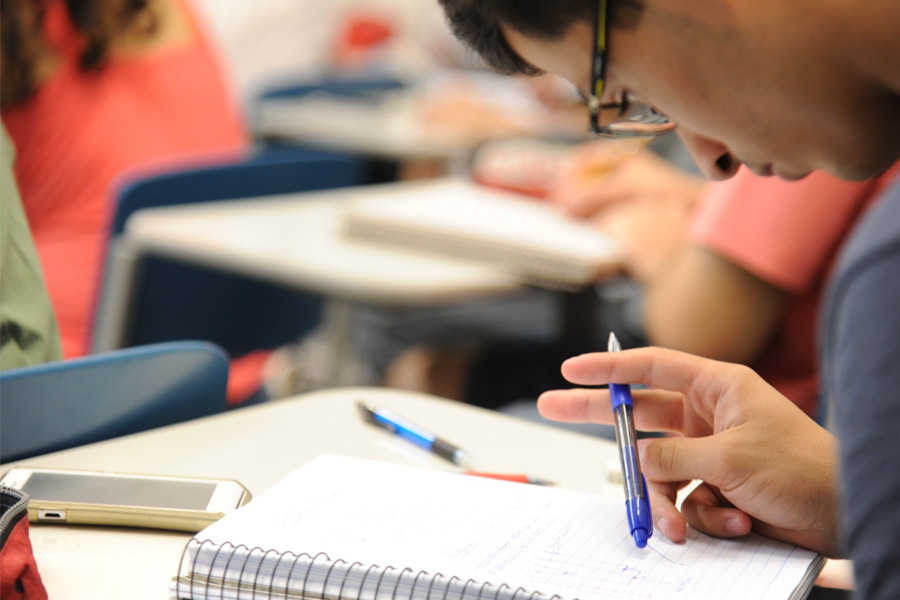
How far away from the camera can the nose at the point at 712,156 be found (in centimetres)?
87

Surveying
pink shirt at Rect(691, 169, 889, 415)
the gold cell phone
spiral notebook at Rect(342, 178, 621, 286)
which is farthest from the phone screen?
spiral notebook at Rect(342, 178, 621, 286)

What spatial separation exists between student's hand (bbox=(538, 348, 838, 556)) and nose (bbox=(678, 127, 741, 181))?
0.22 m

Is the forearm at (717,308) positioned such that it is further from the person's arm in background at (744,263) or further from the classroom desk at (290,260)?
the classroom desk at (290,260)

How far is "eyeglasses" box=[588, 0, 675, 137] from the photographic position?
2.48ft

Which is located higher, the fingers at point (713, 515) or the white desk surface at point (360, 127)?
the fingers at point (713, 515)

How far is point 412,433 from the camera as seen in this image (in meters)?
0.95

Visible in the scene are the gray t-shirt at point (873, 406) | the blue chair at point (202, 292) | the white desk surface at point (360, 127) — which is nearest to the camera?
the gray t-shirt at point (873, 406)

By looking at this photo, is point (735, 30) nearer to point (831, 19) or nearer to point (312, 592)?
point (831, 19)

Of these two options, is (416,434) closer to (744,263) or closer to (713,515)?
(713,515)

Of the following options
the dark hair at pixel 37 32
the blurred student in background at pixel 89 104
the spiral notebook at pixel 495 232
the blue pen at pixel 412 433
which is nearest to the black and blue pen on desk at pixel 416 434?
the blue pen at pixel 412 433

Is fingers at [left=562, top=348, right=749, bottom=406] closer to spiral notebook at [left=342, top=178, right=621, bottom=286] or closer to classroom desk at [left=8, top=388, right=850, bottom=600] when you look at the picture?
classroom desk at [left=8, top=388, right=850, bottom=600]

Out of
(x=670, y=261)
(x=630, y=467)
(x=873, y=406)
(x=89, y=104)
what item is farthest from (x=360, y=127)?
(x=873, y=406)

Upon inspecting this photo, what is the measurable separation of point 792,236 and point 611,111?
0.50 metres

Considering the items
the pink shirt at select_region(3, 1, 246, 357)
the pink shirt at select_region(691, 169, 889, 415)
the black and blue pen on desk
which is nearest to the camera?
the black and blue pen on desk
